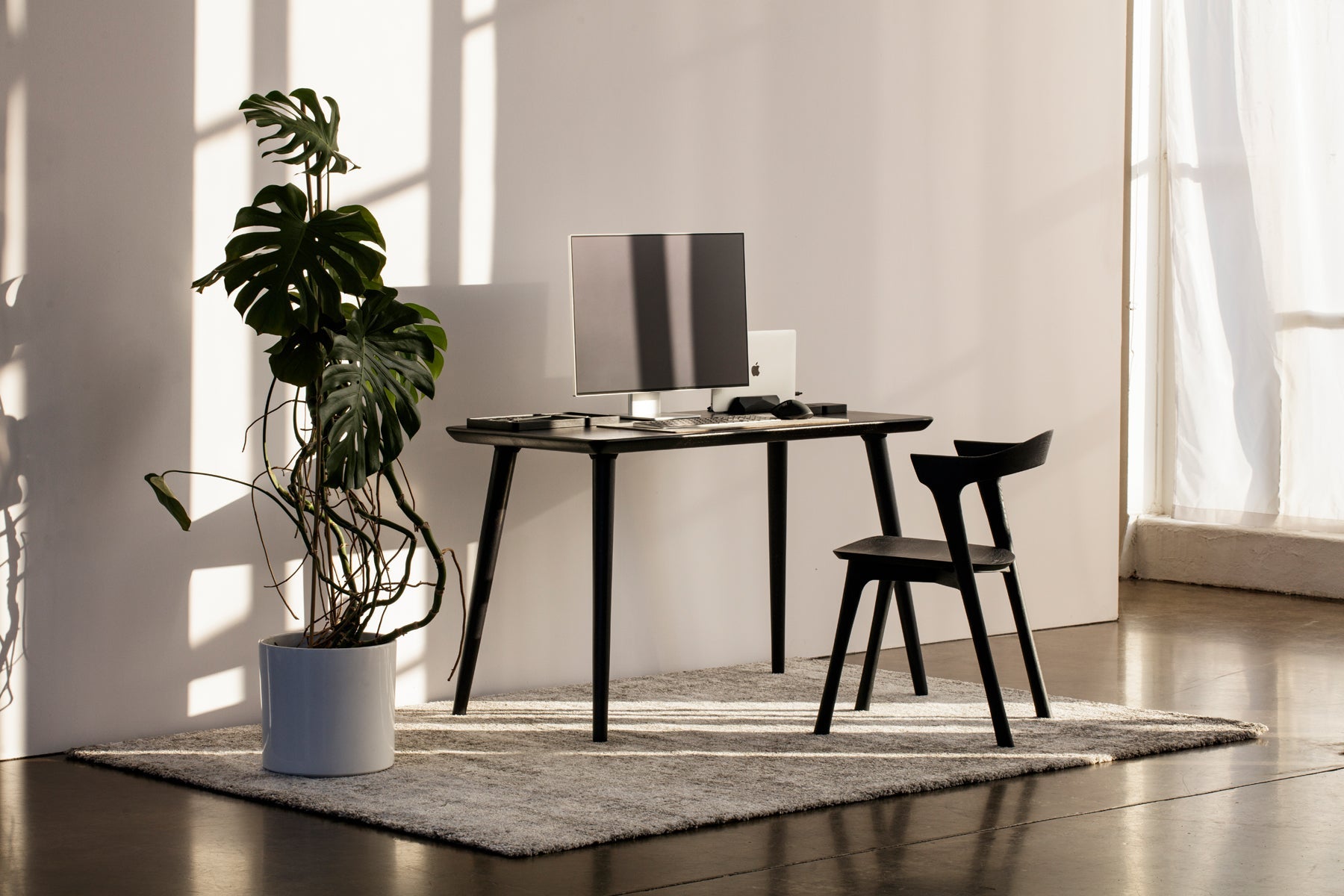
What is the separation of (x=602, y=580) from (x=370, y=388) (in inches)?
31.1

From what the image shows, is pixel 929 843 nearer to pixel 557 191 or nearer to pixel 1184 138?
pixel 557 191

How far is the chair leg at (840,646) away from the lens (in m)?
4.48

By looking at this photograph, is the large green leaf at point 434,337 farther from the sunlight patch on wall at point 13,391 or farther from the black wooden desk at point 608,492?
the sunlight patch on wall at point 13,391

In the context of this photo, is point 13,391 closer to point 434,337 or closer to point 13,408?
point 13,408

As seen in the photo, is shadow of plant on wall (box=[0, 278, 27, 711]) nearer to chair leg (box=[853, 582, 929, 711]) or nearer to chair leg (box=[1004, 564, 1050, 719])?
chair leg (box=[853, 582, 929, 711])

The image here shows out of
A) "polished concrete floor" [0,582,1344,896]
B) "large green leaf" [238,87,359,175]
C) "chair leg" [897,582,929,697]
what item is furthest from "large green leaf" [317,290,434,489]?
"chair leg" [897,582,929,697]

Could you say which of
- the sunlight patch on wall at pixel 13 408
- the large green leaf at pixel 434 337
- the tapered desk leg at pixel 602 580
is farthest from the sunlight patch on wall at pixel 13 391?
the tapered desk leg at pixel 602 580

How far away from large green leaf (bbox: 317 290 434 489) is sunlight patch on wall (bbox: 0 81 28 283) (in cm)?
78

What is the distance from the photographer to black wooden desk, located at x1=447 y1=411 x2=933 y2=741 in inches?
175

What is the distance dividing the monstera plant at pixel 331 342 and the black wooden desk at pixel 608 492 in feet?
1.32

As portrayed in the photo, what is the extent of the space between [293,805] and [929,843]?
1.31 metres

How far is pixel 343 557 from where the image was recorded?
417 centimetres

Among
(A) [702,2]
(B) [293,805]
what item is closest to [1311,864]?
(B) [293,805]

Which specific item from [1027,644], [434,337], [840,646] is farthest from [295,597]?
[1027,644]
